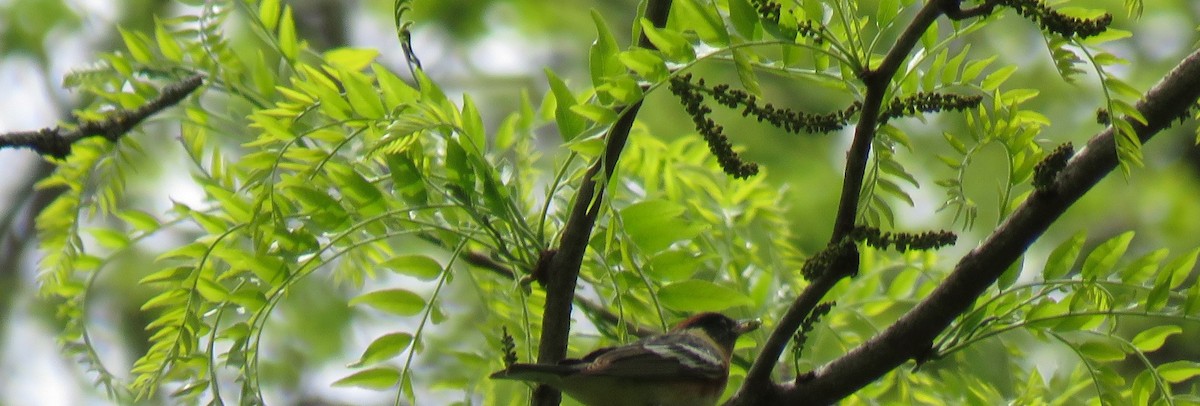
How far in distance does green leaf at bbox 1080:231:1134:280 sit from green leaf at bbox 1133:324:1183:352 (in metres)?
0.16

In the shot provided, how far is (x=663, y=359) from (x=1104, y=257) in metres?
1.15

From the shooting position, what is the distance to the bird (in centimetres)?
273

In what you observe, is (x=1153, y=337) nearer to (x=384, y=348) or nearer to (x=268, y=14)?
(x=384, y=348)

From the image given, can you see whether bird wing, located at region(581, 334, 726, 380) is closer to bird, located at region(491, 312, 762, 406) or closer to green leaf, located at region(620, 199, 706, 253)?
bird, located at region(491, 312, 762, 406)

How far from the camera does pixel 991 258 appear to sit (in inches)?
82.5

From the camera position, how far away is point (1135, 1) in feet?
6.26

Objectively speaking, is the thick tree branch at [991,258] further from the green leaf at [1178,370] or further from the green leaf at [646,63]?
the green leaf at [646,63]

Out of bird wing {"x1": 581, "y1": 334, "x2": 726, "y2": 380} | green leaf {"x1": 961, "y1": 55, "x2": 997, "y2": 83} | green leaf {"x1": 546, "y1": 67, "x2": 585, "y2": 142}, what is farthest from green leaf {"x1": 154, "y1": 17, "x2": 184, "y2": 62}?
green leaf {"x1": 961, "y1": 55, "x2": 997, "y2": 83}

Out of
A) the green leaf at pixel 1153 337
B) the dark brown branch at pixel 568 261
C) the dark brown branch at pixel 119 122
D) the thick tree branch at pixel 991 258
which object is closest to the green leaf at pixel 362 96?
the dark brown branch at pixel 568 261

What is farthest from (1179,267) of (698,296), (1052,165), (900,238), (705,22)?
(705,22)

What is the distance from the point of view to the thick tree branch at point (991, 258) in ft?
6.73

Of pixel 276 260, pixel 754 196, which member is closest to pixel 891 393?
pixel 754 196

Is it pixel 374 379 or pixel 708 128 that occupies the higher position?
pixel 708 128

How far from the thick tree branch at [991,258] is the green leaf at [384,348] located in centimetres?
Result: 81
